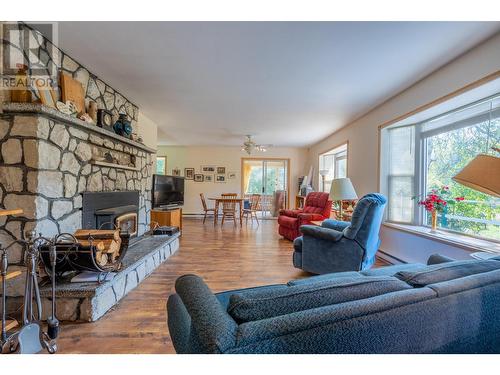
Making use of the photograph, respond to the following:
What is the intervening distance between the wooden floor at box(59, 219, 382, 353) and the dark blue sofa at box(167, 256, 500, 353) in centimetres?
93

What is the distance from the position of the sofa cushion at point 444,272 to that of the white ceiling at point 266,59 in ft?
5.80

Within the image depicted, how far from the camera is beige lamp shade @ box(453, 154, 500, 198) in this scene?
127 cm

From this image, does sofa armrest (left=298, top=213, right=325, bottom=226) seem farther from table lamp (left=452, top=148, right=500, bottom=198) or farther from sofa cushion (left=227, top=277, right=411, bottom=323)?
sofa cushion (left=227, top=277, right=411, bottom=323)

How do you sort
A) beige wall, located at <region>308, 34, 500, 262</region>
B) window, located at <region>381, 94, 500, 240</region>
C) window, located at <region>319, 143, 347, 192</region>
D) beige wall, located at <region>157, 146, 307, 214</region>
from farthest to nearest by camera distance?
1. beige wall, located at <region>157, 146, 307, 214</region>
2. window, located at <region>319, 143, 347, 192</region>
3. window, located at <region>381, 94, 500, 240</region>
4. beige wall, located at <region>308, 34, 500, 262</region>

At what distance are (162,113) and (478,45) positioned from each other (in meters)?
4.26

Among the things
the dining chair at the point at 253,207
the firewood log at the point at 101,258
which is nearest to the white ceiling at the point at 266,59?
the firewood log at the point at 101,258

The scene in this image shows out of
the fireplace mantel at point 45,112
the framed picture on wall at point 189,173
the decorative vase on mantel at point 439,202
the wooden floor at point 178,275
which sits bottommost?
the wooden floor at point 178,275

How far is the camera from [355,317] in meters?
0.71

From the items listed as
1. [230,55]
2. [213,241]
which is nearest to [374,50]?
[230,55]

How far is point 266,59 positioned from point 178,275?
8.47 feet

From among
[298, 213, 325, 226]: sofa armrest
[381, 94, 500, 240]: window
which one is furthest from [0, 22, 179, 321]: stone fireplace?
[381, 94, 500, 240]: window

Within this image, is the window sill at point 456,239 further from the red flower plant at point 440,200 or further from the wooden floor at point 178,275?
the wooden floor at point 178,275

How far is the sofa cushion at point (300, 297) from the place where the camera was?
2.56 feet
